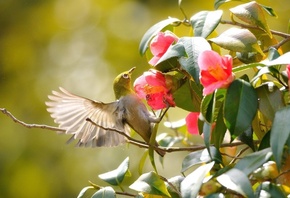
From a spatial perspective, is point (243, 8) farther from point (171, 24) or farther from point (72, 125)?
point (72, 125)

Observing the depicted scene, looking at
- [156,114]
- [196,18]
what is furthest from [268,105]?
[156,114]

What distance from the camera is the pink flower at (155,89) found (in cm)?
130

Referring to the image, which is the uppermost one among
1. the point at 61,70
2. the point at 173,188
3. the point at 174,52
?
the point at 174,52

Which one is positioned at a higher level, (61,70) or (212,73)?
(212,73)

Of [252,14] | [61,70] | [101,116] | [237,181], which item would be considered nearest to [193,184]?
[237,181]

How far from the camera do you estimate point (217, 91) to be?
1.17m

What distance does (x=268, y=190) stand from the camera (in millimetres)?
1075

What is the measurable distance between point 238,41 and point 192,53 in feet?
0.30

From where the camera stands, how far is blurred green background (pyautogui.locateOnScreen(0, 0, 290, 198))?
3748 mm

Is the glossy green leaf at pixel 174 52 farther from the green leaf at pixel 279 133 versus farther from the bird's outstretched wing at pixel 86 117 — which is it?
the bird's outstretched wing at pixel 86 117

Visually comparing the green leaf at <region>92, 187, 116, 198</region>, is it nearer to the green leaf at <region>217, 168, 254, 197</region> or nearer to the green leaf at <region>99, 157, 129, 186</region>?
the green leaf at <region>99, 157, 129, 186</region>

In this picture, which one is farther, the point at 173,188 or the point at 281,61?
the point at 173,188

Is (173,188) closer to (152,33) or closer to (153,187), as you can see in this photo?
(153,187)

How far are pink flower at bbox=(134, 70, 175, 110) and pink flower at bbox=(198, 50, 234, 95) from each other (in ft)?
0.53
